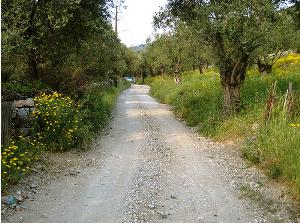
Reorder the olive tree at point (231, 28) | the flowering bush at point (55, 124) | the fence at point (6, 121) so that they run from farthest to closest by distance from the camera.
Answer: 1. the olive tree at point (231, 28)
2. the flowering bush at point (55, 124)
3. the fence at point (6, 121)

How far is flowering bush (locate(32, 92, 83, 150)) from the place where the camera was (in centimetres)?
1198

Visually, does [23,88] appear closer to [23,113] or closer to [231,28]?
[23,113]

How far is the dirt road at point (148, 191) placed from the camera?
23.9ft

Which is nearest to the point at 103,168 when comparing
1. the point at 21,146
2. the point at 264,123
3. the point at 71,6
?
the point at 21,146

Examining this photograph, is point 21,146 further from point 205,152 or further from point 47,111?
point 205,152

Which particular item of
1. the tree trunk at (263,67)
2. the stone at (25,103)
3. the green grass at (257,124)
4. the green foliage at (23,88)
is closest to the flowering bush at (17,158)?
the stone at (25,103)

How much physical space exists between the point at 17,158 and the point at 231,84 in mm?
10181

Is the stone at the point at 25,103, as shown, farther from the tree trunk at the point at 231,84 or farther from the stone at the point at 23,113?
the tree trunk at the point at 231,84

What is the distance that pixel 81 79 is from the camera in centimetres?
1727

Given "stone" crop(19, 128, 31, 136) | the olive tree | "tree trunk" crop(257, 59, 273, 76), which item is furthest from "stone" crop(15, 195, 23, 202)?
"tree trunk" crop(257, 59, 273, 76)

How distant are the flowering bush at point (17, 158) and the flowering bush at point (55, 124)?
0.61 metres

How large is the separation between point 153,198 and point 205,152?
476cm

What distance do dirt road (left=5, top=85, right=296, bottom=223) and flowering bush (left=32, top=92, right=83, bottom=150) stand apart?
1.29m

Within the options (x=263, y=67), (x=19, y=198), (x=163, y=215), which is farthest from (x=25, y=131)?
(x=263, y=67)
